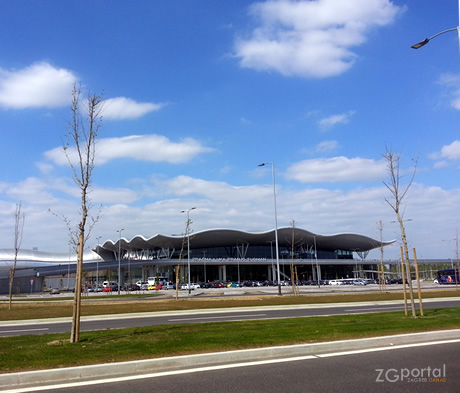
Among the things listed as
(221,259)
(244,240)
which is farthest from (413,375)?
(244,240)

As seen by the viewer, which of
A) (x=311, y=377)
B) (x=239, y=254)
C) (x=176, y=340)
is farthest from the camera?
(x=239, y=254)

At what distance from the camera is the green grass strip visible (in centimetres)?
874

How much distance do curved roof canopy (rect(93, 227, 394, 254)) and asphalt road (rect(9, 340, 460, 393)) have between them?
274 feet

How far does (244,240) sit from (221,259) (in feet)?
27.4

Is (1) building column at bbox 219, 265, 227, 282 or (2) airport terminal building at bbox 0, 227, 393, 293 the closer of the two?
(2) airport terminal building at bbox 0, 227, 393, 293

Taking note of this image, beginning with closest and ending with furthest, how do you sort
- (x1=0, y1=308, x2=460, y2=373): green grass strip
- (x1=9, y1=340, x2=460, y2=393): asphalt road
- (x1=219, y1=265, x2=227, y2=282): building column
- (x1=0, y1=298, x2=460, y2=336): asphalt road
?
1. (x1=9, y1=340, x2=460, y2=393): asphalt road
2. (x1=0, y1=308, x2=460, y2=373): green grass strip
3. (x1=0, y1=298, x2=460, y2=336): asphalt road
4. (x1=219, y1=265, x2=227, y2=282): building column

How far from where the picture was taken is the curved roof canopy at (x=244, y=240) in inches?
3947

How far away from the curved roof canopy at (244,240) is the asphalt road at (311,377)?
83605 mm

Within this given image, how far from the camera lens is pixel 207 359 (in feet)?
28.7

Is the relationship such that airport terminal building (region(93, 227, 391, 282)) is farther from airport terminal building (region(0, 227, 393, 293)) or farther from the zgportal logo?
the zgportal logo

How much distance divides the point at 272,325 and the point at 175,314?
32.3 feet

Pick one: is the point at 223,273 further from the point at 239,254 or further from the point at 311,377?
the point at 311,377

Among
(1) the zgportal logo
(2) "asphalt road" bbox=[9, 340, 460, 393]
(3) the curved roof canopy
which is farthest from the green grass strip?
(3) the curved roof canopy

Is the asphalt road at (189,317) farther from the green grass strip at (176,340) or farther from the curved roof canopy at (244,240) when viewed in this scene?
the curved roof canopy at (244,240)
